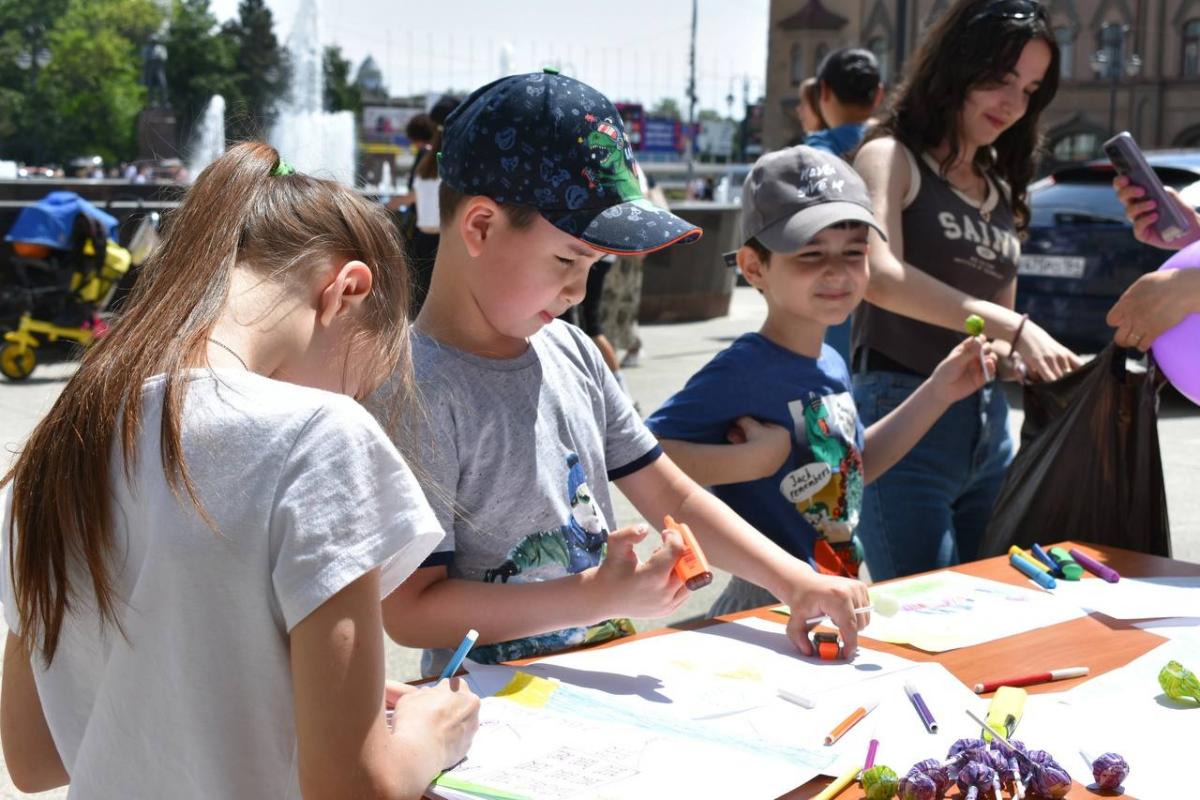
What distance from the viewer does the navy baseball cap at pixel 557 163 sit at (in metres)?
1.66

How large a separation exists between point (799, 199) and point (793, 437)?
0.41 m

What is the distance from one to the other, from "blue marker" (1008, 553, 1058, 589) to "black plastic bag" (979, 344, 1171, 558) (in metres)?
A: 0.28

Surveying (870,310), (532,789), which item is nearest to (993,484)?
(870,310)

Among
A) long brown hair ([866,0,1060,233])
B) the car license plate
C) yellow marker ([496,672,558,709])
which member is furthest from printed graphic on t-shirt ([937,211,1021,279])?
the car license plate

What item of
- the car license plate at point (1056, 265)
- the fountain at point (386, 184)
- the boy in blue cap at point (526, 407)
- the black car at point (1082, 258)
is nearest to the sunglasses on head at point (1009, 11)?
the boy in blue cap at point (526, 407)

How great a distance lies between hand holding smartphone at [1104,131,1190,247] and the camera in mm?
2461

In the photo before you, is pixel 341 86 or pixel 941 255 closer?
pixel 941 255

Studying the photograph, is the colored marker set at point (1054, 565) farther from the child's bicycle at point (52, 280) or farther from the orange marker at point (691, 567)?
the child's bicycle at point (52, 280)

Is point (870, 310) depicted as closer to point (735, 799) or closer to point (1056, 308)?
point (735, 799)

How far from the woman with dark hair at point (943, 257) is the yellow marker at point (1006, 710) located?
3.63ft

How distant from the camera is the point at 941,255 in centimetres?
283

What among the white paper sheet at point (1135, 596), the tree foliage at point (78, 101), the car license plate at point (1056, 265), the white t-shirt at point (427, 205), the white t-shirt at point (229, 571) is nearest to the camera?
the white t-shirt at point (229, 571)

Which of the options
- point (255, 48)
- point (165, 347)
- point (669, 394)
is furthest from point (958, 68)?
point (255, 48)

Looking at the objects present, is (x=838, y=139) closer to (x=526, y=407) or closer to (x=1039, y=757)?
(x=526, y=407)
